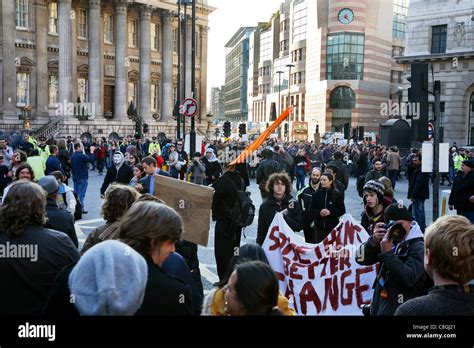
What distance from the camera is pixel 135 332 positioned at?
7.80ft

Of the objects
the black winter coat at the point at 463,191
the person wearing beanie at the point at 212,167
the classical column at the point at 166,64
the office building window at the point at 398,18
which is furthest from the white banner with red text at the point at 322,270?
the office building window at the point at 398,18

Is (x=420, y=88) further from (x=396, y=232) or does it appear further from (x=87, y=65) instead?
(x=87, y=65)

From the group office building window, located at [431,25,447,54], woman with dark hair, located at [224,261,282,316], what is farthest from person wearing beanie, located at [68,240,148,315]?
office building window, located at [431,25,447,54]

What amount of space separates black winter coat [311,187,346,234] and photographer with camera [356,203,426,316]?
3852 millimetres

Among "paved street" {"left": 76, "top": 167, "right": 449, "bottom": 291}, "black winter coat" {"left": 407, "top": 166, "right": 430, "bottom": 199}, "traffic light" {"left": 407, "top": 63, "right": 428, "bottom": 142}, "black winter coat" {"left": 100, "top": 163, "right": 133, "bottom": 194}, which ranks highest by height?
"traffic light" {"left": 407, "top": 63, "right": 428, "bottom": 142}

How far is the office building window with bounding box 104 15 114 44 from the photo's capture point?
166 feet

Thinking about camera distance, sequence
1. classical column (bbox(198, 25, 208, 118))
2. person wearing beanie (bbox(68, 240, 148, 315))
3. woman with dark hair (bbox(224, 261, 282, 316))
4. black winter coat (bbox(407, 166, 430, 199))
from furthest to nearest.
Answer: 1. classical column (bbox(198, 25, 208, 118))
2. black winter coat (bbox(407, 166, 430, 199))
3. woman with dark hair (bbox(224, 261, 282, 316))
4. person wearing beanie (bbox(68, 240, 148, 315))

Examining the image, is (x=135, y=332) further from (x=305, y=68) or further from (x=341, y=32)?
(x=305, y=68)

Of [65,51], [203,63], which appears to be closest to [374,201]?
[65,51]

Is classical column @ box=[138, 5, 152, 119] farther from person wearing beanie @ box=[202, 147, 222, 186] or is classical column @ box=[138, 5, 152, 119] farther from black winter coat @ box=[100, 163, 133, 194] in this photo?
black winter coat @ box=[100, 163, 133, 194]

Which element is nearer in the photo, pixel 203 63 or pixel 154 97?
pixel 154 97

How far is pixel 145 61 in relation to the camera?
52.1m

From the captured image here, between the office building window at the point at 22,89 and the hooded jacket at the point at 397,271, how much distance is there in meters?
41.6

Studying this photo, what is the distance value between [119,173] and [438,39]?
1357 inches
